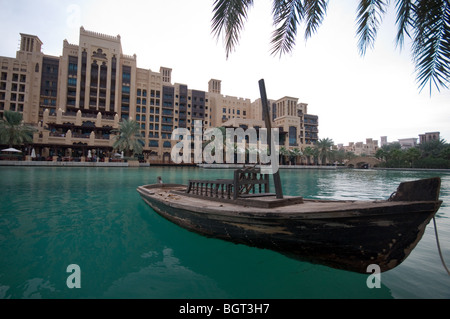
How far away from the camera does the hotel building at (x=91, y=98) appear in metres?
43.7

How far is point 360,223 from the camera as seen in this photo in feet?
9.93

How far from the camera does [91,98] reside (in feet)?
168

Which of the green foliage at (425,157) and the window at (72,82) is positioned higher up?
the window at (72,82)

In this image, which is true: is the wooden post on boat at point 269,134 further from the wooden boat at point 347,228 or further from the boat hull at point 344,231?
the boat hull at point 344,231

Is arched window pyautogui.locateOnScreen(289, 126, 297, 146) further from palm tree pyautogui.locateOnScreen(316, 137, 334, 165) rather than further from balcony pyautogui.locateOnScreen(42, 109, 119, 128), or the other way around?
balcony pyautogui.locateOnScreen(42, 109, 119, 128)

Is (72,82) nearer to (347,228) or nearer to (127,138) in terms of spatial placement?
(127,138)

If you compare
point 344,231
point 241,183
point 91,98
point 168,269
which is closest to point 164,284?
point 168,269

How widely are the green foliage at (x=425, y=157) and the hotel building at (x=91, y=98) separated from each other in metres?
38.3

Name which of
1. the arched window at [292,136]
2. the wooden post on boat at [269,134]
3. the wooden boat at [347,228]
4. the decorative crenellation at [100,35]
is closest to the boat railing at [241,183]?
the wooden post on boat at [269,134]

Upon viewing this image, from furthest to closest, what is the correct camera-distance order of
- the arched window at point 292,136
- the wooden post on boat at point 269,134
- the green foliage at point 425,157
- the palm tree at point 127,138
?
the arched window at point 292,136 < the green foliage at point 425,157 < the palm tree at point 127,138 < the wooden post on boat at point 269,134

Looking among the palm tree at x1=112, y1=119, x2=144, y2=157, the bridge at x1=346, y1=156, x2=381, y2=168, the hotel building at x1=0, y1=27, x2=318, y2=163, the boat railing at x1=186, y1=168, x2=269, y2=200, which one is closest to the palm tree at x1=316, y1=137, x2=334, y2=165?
the bridge at x1=346, y1=156, x2=381, y2=168

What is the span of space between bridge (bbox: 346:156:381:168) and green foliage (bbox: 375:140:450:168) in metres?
6.42

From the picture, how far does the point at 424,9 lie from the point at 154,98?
6059 cm

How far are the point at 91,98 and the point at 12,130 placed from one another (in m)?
19.0
